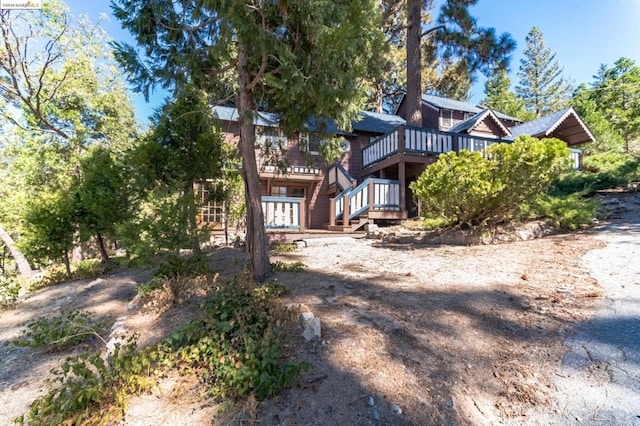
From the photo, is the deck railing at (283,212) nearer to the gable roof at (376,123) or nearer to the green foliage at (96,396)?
the green foliage at (96,396)

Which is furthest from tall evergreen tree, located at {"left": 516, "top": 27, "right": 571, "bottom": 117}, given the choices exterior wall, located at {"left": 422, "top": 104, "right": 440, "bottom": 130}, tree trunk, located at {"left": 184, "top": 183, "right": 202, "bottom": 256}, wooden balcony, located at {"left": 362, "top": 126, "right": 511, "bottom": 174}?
tree trunk, located at {"left": 184, "top": 183, "right": 202, "bottom": 256}

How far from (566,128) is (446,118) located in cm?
536

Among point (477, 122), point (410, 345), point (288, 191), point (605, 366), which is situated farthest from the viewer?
point (477, 122)

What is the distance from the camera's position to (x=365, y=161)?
1192cm

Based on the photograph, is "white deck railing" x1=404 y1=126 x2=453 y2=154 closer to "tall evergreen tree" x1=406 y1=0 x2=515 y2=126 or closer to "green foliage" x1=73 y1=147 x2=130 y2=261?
"tall evergreen tree" x1=406 y1=0 x2=515 y2=126

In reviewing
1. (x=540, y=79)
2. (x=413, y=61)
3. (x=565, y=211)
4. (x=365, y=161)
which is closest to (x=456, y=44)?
(x=413, y=61)

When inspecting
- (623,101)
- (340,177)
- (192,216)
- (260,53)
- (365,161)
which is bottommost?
(192,216)

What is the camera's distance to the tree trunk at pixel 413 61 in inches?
428

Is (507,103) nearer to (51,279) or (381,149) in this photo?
(381,149)

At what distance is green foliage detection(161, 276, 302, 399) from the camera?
180 centimetres

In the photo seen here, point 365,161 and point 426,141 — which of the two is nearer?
point 426,141

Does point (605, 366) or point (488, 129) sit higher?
point (488, 129)

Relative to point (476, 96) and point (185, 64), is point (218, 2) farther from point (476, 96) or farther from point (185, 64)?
point (476, 96)

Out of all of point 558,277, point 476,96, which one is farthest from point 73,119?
point 476,96
